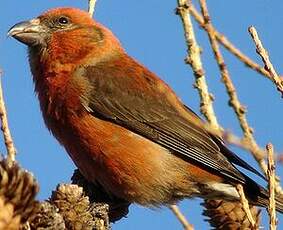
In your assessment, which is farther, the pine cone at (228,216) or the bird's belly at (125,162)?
the bird's belly at (125,162)

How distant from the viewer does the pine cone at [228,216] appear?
11.2 ft

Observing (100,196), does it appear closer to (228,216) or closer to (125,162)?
(125,162)

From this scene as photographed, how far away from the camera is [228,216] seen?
3.51 metres

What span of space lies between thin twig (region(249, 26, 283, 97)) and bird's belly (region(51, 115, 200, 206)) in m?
2.17

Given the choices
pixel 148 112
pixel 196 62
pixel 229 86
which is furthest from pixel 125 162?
pixel 229 86

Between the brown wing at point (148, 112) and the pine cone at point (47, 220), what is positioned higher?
the brown wing at point (148, 112)

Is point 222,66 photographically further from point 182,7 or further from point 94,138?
point 94,138

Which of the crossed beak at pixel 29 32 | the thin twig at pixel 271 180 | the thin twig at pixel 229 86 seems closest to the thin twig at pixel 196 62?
the thin twig at pixel 229 86

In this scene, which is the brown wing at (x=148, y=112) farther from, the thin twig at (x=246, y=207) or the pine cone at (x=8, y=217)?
the pine cone at (x=8, y=217)

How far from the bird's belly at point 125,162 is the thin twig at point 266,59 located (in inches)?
85.6

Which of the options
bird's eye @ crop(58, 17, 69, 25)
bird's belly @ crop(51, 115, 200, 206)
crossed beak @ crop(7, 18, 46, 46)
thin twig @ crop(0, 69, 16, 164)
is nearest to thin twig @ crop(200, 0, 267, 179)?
thin twig @ crop(0, 69, 16, 164)

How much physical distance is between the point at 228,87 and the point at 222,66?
117 millimetres

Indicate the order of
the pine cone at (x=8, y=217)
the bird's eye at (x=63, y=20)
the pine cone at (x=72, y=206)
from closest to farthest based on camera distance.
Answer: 1. the pine cone at (x=8, y=217)
2. the pine cone at (x=72, y=206)
3. the bird's eye at (x=63, y=20)

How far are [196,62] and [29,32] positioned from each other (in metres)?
2.39
